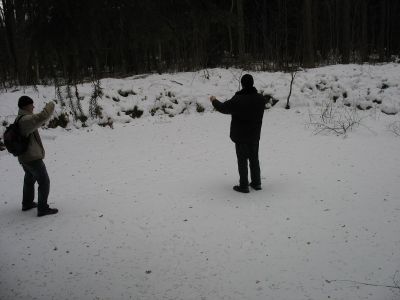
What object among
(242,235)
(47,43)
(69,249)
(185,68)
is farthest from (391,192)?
(185,68)

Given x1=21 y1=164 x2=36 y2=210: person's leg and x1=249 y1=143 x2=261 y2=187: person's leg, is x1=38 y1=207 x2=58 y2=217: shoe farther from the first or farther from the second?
x1=249 y1=143 x2=261 y2=187: person's leg

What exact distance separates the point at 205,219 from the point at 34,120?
112 inches

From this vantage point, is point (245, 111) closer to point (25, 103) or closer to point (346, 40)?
point (25, 103)

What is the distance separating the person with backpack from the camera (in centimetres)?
476

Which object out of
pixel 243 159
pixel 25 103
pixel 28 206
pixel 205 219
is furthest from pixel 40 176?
pixel 243 159

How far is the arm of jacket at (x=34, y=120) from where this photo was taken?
4719 millimetres

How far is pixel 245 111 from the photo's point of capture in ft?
17.5

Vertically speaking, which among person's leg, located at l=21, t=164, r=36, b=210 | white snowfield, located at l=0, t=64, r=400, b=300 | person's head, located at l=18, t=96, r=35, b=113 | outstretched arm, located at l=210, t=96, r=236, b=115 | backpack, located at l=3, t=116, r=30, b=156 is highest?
person's head, located at l=18, t=96, r=35, b=113

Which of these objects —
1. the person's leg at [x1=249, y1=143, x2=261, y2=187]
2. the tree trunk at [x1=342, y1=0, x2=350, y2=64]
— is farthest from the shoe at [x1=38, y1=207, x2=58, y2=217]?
the tree trunk at [x1=342, y1=0, x2=350, y2=64]

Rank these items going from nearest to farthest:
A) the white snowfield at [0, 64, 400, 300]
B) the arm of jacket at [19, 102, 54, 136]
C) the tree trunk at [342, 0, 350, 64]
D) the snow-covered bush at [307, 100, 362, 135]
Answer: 1. the white snowfield at [0, 64, 400, 300]
2. the arm of jacket at [19, 102, 54, 136]
3. the snow-covered bush at [307, 100, 362, 135]
4. the tree trunk at [342, 0, 350, 64]

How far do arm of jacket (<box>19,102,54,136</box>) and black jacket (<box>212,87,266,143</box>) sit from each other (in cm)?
243

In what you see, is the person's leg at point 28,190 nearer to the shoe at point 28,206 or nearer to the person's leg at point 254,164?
the shoe at point 28,206

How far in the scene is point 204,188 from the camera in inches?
248

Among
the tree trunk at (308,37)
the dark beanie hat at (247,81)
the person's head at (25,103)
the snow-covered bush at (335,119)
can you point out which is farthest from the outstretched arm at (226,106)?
the tree trunk at (308,37)
